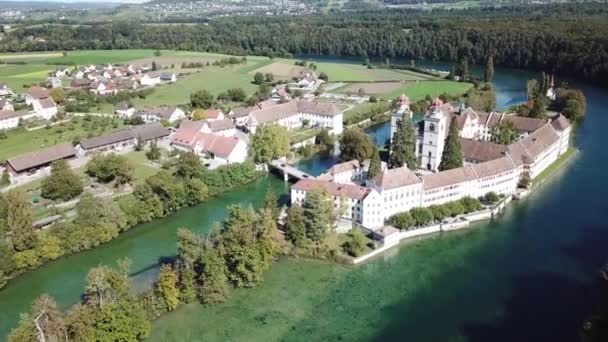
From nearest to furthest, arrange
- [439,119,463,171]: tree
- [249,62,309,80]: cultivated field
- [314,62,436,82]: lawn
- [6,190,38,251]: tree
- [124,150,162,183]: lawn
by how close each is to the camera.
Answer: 1. [6,190,38,251]: tree
2. [439,119,463,171]: tree
3. [124,150,162,183]: lawn
4. [314,62,436,82]: lawn
5. [249,62,309,80]: cultivated field

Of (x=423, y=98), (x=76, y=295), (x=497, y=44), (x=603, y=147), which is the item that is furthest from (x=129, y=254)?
(x=497, y=44)

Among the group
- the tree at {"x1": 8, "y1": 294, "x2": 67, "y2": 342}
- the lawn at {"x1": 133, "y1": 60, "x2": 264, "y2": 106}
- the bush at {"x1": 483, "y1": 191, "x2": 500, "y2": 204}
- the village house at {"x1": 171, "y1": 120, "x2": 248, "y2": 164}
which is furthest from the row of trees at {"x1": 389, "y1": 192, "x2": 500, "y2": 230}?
the lawn at {"x1": 133, "y1": 60, "x2": 264, "y2": 106}

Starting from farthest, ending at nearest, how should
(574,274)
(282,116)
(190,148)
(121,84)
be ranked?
(121,84) < (282,116) < (190,148) < (574,274)

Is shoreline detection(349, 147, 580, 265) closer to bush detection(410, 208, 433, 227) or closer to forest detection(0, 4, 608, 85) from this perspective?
bush detection(410, 208, 433, 227)

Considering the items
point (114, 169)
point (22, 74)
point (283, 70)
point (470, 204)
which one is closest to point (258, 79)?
point (283, 70)

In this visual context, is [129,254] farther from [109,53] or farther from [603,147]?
[109,53]

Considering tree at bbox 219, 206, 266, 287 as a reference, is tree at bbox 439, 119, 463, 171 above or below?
above

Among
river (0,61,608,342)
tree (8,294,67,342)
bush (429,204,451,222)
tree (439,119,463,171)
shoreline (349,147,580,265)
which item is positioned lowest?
river (0,61,608,342)

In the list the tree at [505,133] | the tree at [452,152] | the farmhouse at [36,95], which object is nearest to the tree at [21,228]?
the tree at [452,152]
